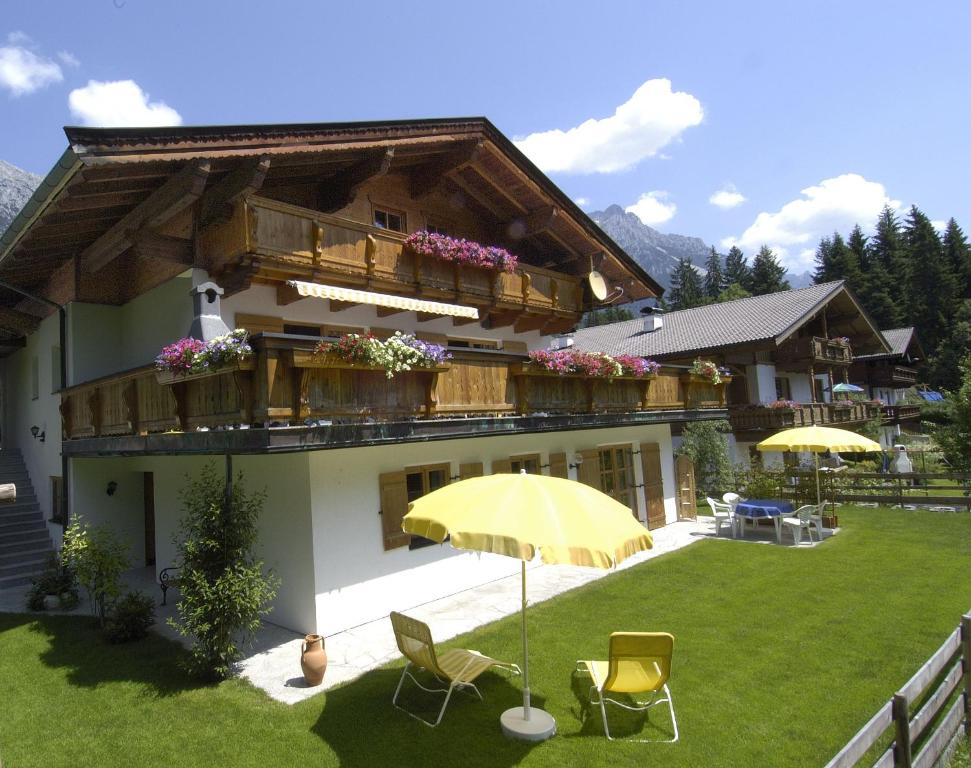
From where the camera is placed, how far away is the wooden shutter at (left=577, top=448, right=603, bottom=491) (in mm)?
14113

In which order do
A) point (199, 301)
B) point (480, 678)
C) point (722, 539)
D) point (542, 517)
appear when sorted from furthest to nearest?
point (722, 539), point (199, 301), point (480, 678), point (542, 517)

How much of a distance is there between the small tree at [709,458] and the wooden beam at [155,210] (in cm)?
1708

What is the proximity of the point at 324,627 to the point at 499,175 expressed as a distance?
11.0 m

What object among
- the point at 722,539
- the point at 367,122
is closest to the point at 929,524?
the point at 722,539

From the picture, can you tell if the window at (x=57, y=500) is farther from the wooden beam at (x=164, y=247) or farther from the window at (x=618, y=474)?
the window at (x=618, y=474)

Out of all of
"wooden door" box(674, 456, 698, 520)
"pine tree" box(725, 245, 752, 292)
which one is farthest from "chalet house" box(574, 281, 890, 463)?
"pine tree" box(725, 245, 752, 292)

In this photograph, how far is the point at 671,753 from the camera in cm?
534

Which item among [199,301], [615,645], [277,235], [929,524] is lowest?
[929,524]

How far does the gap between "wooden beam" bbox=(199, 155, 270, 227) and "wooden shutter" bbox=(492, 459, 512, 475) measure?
6.73 m

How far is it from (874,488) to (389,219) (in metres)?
17.7

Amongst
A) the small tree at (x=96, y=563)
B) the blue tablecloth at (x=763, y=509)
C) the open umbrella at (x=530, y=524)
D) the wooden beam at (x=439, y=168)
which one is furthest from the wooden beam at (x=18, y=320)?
the blue tablecloth at (x=763, y=509)

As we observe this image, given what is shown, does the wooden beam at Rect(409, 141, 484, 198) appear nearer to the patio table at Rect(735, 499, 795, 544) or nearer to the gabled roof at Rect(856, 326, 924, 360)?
the patio table at Rect(735, 499, 795, 544)

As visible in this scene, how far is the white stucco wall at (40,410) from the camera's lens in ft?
46.6

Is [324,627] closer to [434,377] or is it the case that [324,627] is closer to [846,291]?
[434,377]
